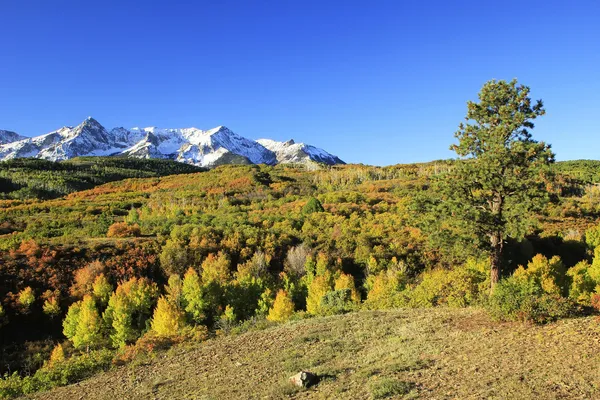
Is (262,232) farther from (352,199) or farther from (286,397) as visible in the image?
(286,397)

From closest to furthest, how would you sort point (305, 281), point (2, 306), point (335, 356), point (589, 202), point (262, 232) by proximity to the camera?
point (335, 356) < point (2, 306) < point (305, 281) < point (262, 232) < point (589, 202)

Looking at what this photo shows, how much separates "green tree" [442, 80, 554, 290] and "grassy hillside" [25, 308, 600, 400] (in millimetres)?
4074

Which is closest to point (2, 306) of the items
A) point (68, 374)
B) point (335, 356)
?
point (68, 374)

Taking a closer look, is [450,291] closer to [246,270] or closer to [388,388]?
[388,388]

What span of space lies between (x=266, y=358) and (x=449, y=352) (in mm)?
6943

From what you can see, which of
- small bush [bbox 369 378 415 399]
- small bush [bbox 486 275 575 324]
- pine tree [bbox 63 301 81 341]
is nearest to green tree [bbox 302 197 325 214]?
pine tree [bbox 63 301 81 341]

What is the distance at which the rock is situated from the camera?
473 inches

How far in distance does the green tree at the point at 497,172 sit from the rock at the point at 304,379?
33.8ft

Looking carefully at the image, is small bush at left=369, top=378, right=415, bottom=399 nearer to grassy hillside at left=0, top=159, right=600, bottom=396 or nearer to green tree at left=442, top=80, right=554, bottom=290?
grassy hillside at left=0, top=159, right=600, bottom=396

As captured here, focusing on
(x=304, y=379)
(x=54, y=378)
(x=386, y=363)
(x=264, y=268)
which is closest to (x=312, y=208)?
(x=264, y=268)

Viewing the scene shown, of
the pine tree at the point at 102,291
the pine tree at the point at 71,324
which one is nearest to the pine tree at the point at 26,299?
the pine tree at the point at 102,291

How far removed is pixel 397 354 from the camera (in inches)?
537

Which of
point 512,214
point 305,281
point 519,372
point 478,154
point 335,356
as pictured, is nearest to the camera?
point 519,372

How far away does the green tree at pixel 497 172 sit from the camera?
17.4m
